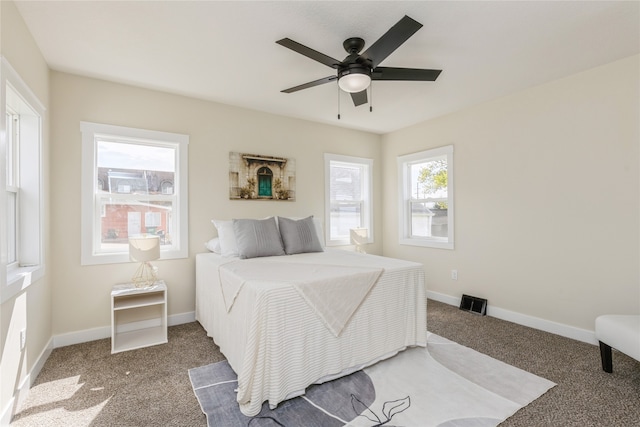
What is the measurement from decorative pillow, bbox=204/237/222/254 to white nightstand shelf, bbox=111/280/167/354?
1.93ft

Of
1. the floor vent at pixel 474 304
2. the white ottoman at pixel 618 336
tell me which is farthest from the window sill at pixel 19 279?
the floor vent at pixel 474 304

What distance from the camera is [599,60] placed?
268cm

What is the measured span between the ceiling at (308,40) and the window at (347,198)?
1.49m

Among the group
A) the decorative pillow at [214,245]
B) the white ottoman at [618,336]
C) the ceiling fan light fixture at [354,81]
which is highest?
the ceiling fan light fixture at [354,81]

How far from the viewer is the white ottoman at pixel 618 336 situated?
2.00 metres

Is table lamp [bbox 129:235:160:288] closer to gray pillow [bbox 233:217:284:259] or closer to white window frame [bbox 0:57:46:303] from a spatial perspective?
white window frame [bbox 0:57:46:303]

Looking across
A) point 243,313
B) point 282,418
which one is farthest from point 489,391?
point 243,313

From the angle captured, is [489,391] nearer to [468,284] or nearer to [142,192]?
[468,284]

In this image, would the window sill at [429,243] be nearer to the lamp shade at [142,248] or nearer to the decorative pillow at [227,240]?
the decorative pillow at [227,240]

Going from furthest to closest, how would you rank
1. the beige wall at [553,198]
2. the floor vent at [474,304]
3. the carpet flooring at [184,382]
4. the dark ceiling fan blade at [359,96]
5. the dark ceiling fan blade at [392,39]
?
the floor vent at [474,304] → the beige wall at [553,198] → the dark ceiling fan blade at [359,96] → the carpet flooring at [184,382] → the dark ceiling fan blade at [392,39]

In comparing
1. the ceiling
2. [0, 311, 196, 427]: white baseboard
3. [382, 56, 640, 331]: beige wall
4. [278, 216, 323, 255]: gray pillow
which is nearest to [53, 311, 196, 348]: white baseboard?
[0, 311, 196, 427]: white baseboard

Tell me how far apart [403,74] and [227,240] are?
2.28 meters

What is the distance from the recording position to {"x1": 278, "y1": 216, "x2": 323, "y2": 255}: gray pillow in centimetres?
336

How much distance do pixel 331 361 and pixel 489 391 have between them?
108 centimetres
